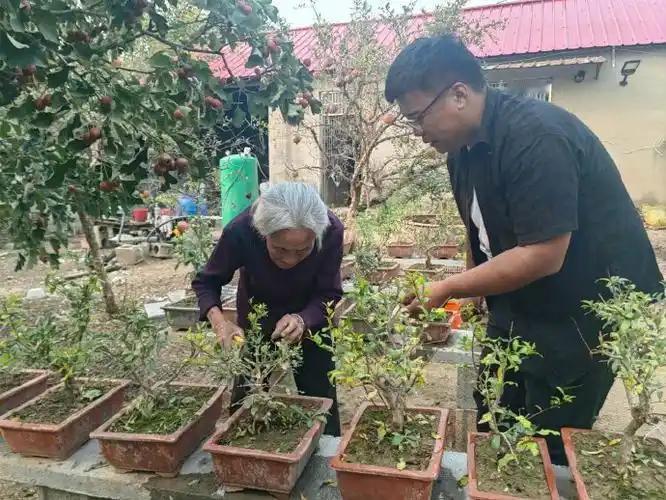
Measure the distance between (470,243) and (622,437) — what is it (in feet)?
2.49

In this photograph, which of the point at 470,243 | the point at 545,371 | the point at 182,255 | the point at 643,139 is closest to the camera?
the point at 545,371

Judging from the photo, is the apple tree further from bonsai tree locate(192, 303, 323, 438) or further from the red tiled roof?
the red tiled roof

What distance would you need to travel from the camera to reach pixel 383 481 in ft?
→ 4.35

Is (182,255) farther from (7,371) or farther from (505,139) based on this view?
(505,139)

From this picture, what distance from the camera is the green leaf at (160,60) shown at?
1.80m

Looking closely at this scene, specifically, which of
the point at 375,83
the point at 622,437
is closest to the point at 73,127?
the point at 622,437

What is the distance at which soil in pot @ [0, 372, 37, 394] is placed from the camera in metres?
2.07

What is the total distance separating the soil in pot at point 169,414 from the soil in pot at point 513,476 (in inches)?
34.2

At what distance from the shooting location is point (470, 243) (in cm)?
189

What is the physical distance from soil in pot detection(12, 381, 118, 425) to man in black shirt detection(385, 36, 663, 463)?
122 centimetres

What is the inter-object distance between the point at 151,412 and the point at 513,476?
1.09 m

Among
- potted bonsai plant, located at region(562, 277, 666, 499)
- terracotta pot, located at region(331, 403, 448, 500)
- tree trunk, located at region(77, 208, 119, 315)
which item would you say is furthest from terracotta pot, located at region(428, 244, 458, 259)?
terracotta pot, located at region(331, 403, 448, 500)

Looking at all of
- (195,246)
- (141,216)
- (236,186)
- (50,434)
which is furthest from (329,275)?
(141,216)

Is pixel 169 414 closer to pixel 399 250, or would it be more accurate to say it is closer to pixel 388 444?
pixel 388 444
